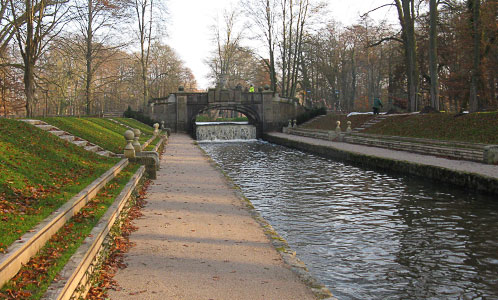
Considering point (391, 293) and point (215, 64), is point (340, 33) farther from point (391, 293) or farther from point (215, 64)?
point (391, 293)

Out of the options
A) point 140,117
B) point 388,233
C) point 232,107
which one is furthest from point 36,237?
point 232,107

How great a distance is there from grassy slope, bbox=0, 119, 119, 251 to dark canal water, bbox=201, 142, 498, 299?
395cm

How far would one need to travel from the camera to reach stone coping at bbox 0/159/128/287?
162 inches

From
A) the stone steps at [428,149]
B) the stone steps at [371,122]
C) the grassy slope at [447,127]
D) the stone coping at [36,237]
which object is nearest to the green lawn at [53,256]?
the stone coping at [36,237]

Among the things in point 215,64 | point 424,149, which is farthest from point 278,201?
point 215,64

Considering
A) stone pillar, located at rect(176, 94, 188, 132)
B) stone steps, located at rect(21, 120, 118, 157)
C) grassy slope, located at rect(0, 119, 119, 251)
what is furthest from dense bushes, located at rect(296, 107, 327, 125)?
grassy slope, located at rect(0, 119, 119, 251)

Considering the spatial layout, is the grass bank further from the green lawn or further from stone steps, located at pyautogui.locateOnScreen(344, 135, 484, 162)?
the green lawn

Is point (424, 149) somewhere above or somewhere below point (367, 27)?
below

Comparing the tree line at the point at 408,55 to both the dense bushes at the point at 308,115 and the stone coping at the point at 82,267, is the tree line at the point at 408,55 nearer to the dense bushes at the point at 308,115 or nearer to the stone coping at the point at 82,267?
the dense bushes at the point at 308,115

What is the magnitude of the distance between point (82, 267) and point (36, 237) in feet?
2.74

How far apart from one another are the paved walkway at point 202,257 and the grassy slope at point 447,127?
13156 millimetres

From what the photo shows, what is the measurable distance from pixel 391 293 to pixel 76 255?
376cm

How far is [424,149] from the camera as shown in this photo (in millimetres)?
19000

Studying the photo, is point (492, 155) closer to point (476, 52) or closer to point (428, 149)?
point (428, 149)
